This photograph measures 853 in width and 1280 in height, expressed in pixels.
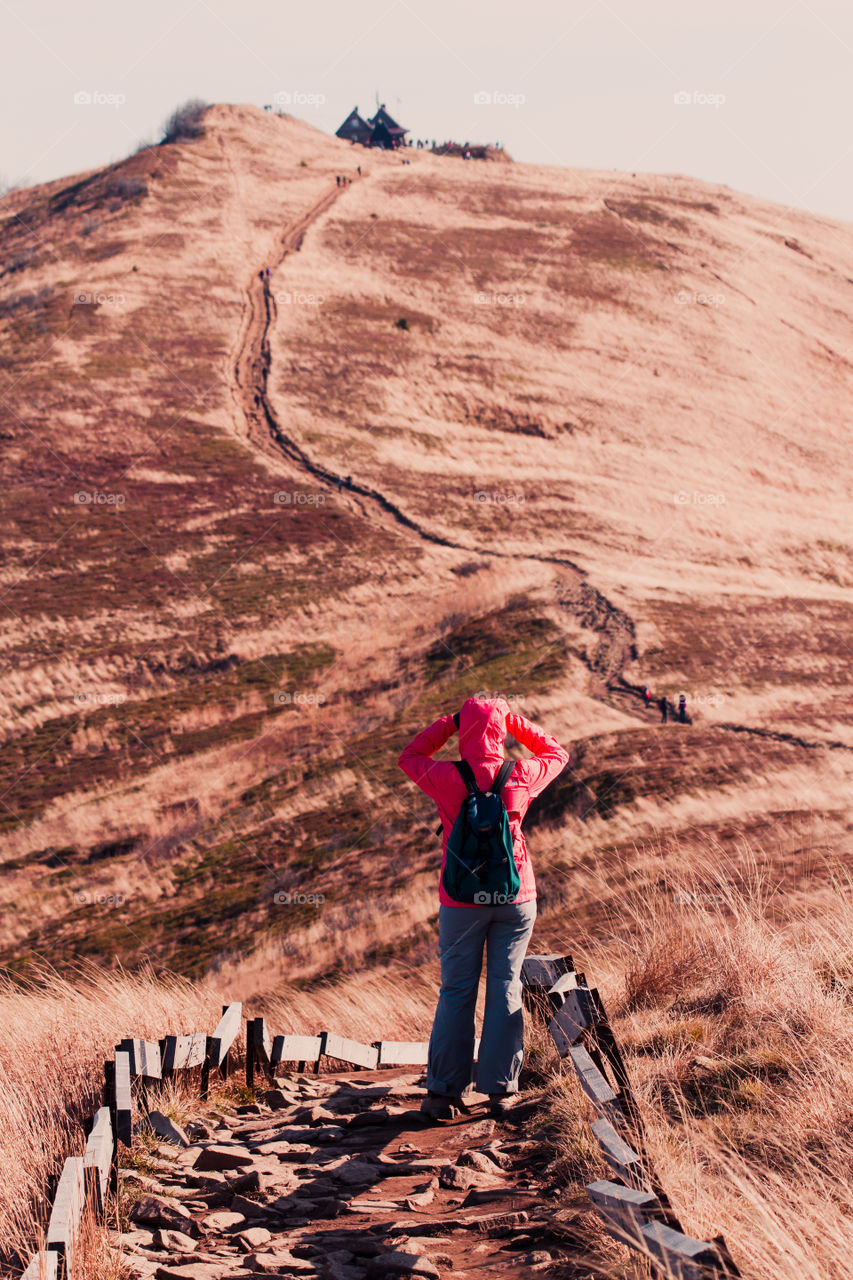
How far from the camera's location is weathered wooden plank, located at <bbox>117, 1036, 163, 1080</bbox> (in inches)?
220

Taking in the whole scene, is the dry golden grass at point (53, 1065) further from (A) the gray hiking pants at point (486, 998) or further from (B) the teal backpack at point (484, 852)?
(B) the teal backpack at point (484, 852)

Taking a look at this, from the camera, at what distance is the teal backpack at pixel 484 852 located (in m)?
5.73

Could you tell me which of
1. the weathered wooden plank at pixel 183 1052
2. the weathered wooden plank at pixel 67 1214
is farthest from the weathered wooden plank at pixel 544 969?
the weathered wooden plank at pixel 67 1214

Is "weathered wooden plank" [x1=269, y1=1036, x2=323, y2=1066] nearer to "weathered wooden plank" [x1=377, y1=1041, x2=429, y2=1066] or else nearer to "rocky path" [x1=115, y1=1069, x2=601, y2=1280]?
"weathered wooden plank" [x1=377, y1=1041, x2=429, y2=1066]

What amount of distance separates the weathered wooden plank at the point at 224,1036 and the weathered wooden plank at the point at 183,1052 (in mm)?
64

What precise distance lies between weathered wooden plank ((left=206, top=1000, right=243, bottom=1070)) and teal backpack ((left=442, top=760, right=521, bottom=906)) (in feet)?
6.91

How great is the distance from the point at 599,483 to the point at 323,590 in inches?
605

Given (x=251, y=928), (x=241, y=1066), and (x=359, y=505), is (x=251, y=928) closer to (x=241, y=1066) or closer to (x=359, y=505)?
(x=241, y=1066)

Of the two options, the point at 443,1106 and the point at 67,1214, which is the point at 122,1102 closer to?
the point at 67,1214

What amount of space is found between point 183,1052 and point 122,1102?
120cm

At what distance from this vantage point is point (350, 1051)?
25.0ft

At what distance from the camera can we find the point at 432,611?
31047 millimetres

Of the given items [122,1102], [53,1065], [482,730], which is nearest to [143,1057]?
[53,1065]

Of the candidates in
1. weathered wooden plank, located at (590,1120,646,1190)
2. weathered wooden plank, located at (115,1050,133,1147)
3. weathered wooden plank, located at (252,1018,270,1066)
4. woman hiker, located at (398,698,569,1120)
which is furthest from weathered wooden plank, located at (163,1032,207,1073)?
weathered wooden plank, located at (590,1120,646,1190)
